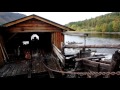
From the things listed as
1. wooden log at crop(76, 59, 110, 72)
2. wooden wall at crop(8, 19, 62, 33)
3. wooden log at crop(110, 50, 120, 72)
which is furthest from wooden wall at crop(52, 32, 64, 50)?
wooden log at crop(110, 50, 120, 72)

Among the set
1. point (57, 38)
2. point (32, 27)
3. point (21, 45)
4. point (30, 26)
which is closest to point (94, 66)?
point (57, 38)

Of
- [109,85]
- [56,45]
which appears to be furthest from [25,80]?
[56,45]

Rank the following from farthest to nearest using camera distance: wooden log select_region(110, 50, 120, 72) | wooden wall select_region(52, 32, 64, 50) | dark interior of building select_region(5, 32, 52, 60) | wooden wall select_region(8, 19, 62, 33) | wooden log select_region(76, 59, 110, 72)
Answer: dark interior of building select_region(5, 32, 52, 60), wooden wall select_region(52, 32, 64, 50), wooden wall select_region(8, 19, 62, 33), wooden log select_region(76, 59, 110, 72), wooden log select_region(110, 50, 120, 72)

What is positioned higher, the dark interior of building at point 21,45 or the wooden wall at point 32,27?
the wooden wall at point 32,27

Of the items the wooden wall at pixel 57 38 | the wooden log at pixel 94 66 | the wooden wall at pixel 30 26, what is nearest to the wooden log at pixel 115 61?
the wooden log at pixel 94 66

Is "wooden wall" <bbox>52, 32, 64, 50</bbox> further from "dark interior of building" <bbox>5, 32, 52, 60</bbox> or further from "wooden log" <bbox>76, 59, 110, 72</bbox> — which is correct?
"wooden log" <bbox>76, 59, 110, 72</bbox>

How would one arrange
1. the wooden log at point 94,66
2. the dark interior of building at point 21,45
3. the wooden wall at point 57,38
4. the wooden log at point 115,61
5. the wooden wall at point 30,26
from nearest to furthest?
1. the wooden log at point 115,61
2. the wooden log at point 94,66
3. the wooden wall at point 30,26
4. the wooden wall at point 57,38
5. the dark interior of building at point 21,45

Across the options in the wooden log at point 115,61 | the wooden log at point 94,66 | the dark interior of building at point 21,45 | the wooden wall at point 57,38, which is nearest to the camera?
the wooden log at point 115,61

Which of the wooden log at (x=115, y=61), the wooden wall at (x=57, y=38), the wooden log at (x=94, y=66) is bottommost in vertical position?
the wooden log at (x=94, y=66)

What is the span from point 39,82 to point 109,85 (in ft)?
2.50

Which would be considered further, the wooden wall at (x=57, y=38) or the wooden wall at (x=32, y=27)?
the wooden wall at (x=57, y=38)

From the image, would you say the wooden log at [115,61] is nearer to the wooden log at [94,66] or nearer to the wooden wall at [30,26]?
the wooden log at [94,66]

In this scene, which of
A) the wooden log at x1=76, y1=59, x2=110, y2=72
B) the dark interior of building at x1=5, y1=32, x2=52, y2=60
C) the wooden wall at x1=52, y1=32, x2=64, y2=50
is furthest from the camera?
the dark interior of building at x1=5, y1=32, x2=52, y2=60
